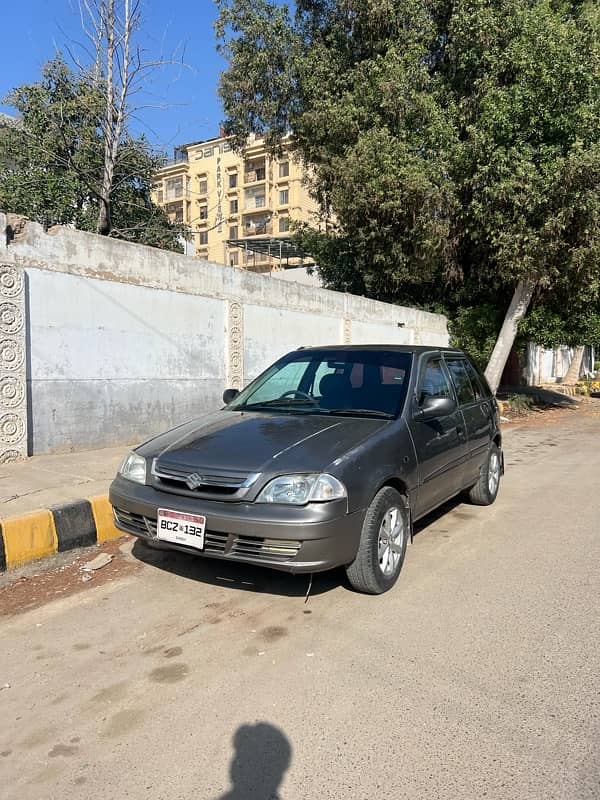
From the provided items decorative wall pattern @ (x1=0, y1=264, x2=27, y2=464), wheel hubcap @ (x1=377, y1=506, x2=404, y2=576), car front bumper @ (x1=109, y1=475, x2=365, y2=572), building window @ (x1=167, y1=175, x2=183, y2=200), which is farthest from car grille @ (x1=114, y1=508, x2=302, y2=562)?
building window @ (x1=167, y1=175, x2=183, y2=200)

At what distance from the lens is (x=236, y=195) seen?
2263 inches

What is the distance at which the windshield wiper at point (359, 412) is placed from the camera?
171 inches

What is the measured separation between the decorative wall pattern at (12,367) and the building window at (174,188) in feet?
180

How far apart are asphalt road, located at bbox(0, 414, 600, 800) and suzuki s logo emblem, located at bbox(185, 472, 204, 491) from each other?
2.65 ft

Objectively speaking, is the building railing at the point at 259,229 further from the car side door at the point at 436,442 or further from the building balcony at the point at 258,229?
the car side door at the point at 436,442

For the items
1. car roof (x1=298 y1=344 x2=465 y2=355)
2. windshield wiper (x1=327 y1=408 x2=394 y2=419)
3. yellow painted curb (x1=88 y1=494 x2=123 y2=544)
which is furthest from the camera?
yellow painted curb (x1=88 y1=494 x2=123 y2=544)

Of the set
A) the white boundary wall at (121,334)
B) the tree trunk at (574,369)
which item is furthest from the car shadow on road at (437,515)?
the tree trunk at (574,369)

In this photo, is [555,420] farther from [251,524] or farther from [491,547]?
[251,524]

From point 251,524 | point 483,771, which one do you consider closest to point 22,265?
point 251,524

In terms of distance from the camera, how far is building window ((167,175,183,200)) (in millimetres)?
58500

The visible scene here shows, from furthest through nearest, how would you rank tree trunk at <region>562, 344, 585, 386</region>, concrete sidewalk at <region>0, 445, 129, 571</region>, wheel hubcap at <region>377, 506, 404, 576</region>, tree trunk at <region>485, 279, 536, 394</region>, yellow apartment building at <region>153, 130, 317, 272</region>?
yellow apartment building at <region>153, 130, 317, 272</region> < tree trunk at <region>562, 344, 585, 386</region> < tree trunk at <region>485, 279, 536, 394</region> < concrete sidewalk at <region>0, 445, 129, 571</region> < wheel hubcap at <region>377, 506, 404, 576</region>

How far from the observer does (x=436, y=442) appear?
4.68 meters

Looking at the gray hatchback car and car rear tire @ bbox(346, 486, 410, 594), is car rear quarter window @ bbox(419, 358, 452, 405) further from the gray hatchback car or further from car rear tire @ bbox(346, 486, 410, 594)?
car rear tire @ bbox(346, 486, 410, 594)

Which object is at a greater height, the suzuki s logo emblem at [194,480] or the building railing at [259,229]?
the building railing at [259,229]
